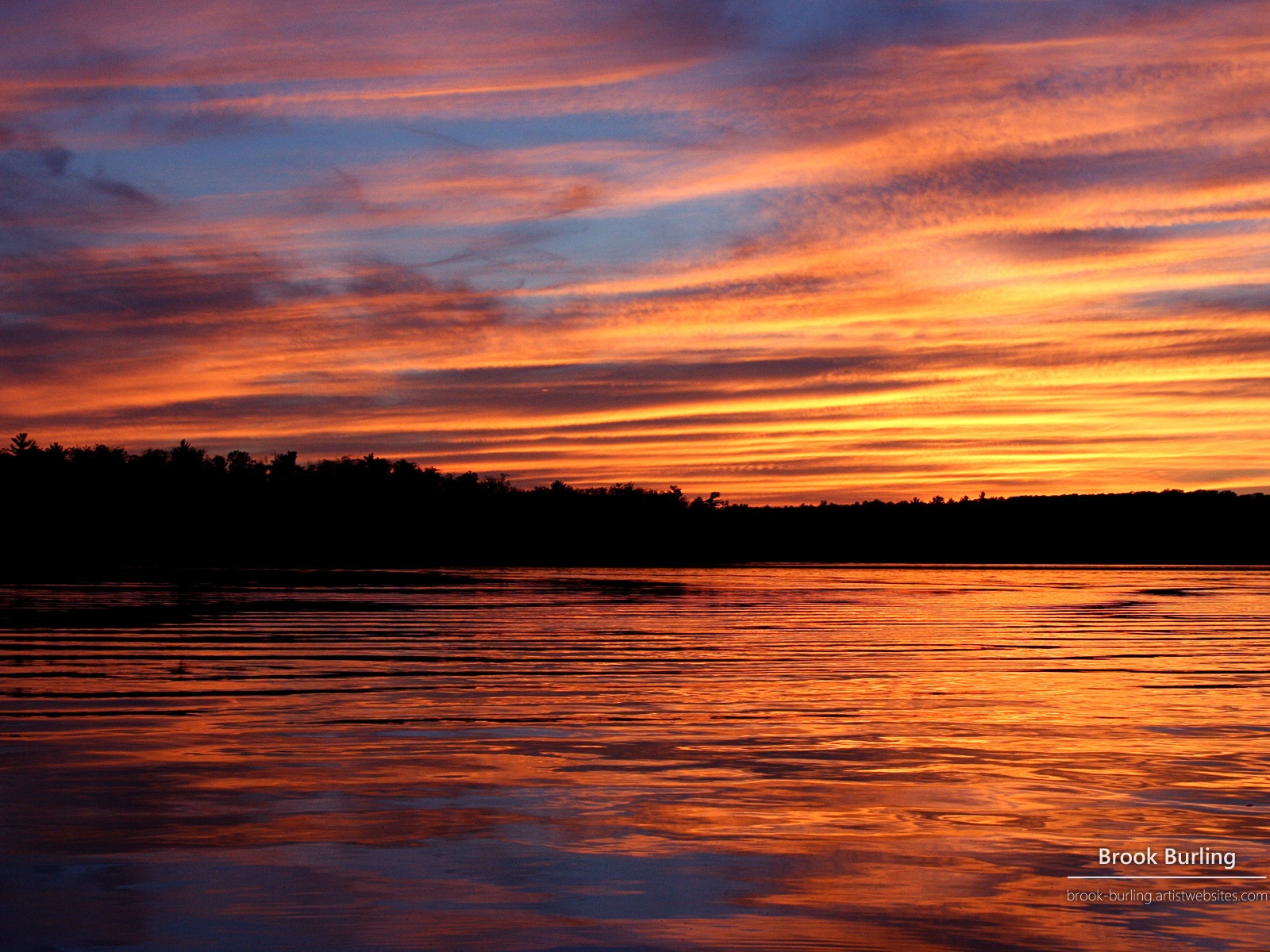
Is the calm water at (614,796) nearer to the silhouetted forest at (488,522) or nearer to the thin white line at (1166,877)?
the thin white line at (1166,877)

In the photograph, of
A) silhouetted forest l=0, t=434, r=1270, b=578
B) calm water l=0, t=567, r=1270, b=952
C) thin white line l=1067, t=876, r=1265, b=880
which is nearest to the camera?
calm water l=0, t=567, r=1270, b=952

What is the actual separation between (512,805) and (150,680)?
29.5 feet

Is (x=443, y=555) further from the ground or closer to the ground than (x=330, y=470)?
closer to the ground

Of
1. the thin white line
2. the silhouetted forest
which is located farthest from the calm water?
the silhouetted forest

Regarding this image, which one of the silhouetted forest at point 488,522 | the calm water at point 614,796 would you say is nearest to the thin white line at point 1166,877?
the calm water at point 614,796

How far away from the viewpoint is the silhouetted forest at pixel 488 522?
134125mm

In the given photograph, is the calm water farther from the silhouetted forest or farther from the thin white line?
the silhouetted forest

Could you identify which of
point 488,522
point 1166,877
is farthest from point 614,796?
point 488,522

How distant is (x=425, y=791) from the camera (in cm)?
977

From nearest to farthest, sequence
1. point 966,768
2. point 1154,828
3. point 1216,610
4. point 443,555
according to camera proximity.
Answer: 1. point 1154,828
2. point 966,768
3. point 1216,610
4. point 443,555

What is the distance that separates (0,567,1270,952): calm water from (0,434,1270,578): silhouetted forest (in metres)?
101

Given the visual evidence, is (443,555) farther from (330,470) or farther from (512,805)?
(512,805)

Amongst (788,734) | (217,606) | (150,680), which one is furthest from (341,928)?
(217,606)

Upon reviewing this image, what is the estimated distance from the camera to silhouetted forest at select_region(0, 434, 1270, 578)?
134 metres
